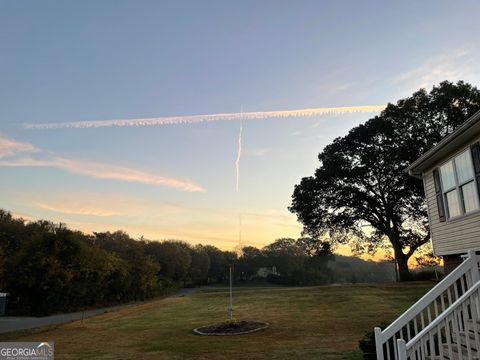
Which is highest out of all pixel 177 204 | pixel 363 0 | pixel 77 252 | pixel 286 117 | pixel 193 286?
pixel 363 0

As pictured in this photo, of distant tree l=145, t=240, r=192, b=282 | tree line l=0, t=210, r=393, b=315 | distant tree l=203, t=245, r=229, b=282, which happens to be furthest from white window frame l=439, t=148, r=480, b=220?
distant tree l=203, t=245, r=229, b=282

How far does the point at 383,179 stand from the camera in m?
34.1

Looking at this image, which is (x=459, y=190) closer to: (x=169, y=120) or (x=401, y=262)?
(x=169, y=120)

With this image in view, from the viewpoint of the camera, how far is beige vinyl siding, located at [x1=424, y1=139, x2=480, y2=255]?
9.49 meters

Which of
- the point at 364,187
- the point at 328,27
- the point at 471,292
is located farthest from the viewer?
the point at 364,187

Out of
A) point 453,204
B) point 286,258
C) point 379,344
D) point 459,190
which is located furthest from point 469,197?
point 286,258

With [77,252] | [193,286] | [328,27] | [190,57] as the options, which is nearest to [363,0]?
[328,27]

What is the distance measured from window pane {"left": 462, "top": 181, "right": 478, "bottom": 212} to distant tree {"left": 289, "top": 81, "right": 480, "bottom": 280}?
21.8m

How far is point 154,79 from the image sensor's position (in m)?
17.5

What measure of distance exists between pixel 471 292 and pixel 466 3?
11080 mm

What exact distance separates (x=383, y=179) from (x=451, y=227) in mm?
24257

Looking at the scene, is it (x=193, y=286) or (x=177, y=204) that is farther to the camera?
(x=193, y=286)

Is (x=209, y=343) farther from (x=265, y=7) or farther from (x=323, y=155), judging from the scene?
(x=323, y=155)

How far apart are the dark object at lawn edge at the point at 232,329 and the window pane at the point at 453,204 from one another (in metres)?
7.94
